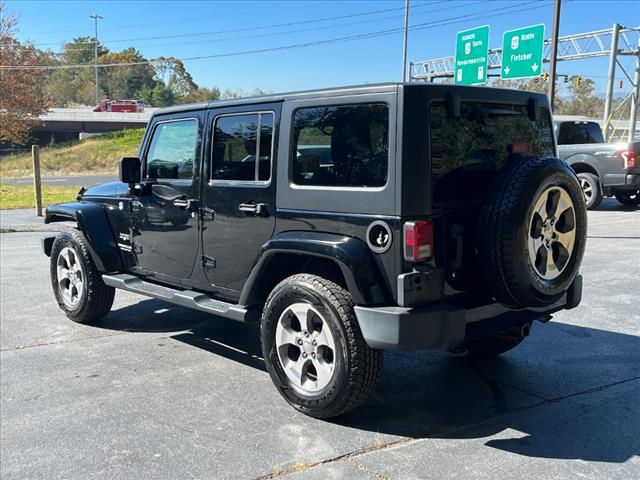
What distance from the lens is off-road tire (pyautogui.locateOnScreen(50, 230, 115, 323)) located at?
5605 mm

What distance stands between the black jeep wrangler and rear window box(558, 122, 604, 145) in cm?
1118

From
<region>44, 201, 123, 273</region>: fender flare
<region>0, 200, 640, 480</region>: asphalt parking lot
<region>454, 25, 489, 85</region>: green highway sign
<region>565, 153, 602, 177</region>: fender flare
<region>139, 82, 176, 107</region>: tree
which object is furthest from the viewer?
<region>139, 82, 176, 107</region>: tree

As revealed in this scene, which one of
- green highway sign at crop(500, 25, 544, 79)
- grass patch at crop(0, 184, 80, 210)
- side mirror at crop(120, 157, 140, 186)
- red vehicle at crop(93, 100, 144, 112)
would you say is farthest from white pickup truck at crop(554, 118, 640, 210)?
red vehicle at crop(93, 100, 144, 112)

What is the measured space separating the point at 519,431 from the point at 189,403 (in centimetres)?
205

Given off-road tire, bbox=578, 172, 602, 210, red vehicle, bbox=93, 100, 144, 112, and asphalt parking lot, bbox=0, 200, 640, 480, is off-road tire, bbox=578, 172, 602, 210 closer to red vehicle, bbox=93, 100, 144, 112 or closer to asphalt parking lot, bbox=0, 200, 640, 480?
asphalt parking lot, bbox=0, 200, 640, 480

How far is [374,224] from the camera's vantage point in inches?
135

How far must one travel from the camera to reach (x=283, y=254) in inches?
156

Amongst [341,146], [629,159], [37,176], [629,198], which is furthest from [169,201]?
[629,198]

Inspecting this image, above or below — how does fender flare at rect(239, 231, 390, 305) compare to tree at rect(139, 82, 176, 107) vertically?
below

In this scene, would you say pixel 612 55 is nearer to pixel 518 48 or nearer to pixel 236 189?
pixel 518 48

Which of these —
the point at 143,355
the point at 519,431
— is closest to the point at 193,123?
the point at 143,355

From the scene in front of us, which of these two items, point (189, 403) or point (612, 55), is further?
point (612, 55)

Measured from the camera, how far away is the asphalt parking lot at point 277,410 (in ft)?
10.5

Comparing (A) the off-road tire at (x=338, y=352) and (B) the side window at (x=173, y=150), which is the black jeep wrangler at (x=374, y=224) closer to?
(A) the off-road tire at (x=338, y=352)
